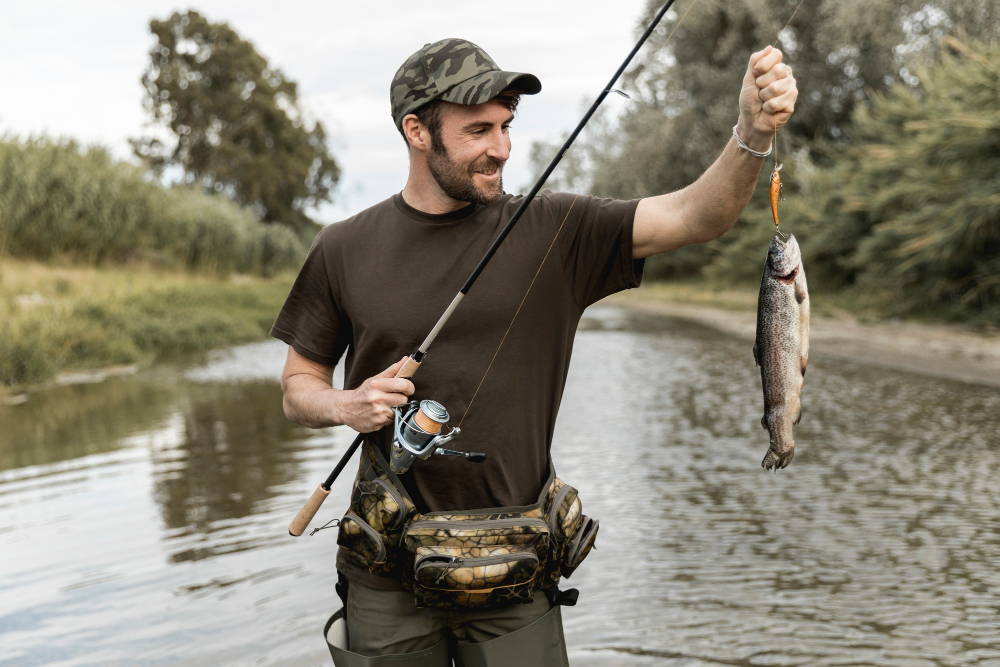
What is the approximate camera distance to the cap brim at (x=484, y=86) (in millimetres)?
2410

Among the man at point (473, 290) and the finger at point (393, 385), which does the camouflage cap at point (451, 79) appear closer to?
the man at point (473, 290)

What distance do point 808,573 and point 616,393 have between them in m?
6.85

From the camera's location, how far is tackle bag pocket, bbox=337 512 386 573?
2475 millimetres

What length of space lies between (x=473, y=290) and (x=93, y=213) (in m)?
21.3

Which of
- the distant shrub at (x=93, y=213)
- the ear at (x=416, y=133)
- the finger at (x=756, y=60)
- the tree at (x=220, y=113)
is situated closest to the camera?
the finger at (x=756, y=60)

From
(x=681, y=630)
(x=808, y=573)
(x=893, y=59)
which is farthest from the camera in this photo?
(x=893, y=59)

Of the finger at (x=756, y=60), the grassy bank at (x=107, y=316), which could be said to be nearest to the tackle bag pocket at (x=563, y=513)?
the finger at (x=756, y=60)

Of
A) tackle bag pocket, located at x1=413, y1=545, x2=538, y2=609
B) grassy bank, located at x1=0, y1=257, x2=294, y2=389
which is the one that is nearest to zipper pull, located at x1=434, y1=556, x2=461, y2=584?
tackle bag pocket, located at x1=413, y1=545, x2=538, y2=609

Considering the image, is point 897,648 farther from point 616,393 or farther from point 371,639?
point 616,393

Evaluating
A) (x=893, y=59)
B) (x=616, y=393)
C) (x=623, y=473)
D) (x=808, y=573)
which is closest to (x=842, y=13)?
(x=893, y=59)

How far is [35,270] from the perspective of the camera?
64.0 feet

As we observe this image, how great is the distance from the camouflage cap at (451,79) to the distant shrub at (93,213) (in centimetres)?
1951

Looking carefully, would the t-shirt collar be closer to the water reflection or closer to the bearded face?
the bearded face

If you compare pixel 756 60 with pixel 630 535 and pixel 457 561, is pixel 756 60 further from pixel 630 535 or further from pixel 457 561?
pixel 630 535
